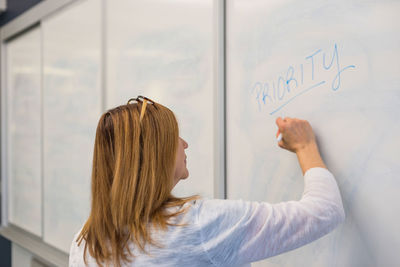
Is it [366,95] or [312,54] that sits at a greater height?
[312,54]

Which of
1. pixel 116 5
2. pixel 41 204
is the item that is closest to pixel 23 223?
pixel 41 204

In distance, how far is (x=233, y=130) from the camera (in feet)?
4.05

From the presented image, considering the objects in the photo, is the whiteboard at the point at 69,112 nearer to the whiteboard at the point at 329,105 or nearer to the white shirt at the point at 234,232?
the whiteboard at the point at 329,105

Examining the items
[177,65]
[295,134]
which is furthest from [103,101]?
[295,134]

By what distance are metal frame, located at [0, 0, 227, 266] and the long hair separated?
422 mm

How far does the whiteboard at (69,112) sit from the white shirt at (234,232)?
1.13m

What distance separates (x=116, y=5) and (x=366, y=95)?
111 centimetres

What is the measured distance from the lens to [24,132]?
103 inches

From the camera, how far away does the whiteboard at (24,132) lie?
7.95ft

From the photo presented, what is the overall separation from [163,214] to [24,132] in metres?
2.05

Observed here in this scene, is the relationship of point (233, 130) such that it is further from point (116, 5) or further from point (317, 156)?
point (116, 5)

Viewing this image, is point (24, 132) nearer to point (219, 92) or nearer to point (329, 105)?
point (219, 92)

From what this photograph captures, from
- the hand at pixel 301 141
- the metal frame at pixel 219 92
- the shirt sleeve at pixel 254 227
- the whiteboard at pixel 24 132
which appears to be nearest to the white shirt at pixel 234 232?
the shirt sleeve at pixel 254 227

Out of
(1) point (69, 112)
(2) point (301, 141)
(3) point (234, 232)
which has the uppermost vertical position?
(1) point (69, 112)
